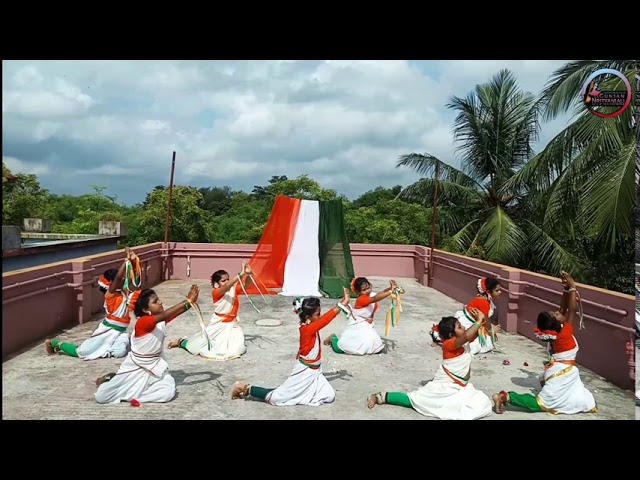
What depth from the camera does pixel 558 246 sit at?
41.9 feet

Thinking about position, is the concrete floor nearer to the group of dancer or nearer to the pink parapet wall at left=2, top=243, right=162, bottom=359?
the group of dancer

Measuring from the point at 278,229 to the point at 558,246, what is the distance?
7.41 m

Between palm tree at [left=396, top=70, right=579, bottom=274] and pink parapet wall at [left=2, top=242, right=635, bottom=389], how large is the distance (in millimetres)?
2978

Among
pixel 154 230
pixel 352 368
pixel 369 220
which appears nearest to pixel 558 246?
pixel 369 220

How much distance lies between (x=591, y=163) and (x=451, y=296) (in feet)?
14.7

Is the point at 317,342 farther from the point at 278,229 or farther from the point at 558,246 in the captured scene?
the point at 558,246

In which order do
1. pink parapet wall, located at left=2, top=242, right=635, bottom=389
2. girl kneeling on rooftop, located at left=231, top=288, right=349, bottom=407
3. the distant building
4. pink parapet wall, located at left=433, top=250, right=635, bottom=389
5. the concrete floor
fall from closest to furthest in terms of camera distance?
the concrete floor
girl kneeling on rooftop, located at left=231, top=288, right=349, bottom=407
pink parapet wall, located at left=433, top=250, right=635, bottom=389
pink parapet wall, located at left=2, top=242, right=635, bottom=389
the distant building

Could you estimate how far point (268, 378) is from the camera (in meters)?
5.71

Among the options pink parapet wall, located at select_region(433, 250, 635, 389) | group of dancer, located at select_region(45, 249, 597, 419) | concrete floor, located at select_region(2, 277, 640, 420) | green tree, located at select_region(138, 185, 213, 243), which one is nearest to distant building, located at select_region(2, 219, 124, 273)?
green tree, located at select_region(138, 185, 213, 243)

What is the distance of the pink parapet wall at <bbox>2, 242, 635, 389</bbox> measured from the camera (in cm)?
571

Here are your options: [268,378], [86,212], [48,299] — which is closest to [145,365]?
[268,378]
